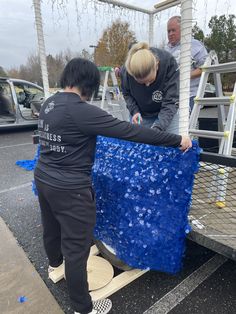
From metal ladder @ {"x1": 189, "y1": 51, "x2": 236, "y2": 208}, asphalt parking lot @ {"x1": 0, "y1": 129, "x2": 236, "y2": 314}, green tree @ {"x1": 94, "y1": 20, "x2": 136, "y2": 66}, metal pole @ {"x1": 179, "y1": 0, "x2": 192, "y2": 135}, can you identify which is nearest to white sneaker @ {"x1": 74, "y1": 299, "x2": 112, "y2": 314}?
asphalt parking lot @ {"x1": 0, "y1": 129, "x2": 236, "y2": 314}

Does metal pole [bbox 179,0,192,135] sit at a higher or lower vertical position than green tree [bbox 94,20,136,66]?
lower

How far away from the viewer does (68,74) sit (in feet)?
5.29

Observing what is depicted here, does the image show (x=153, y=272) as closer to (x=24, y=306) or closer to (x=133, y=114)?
(x=24, y=306)

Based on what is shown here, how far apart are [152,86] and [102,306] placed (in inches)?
69.5

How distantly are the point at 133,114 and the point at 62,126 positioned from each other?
128cm

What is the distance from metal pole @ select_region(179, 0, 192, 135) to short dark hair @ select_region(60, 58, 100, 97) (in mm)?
606

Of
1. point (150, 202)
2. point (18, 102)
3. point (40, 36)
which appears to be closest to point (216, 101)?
point (150, 202)

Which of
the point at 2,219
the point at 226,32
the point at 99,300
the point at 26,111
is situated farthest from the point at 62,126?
the point at 226,32

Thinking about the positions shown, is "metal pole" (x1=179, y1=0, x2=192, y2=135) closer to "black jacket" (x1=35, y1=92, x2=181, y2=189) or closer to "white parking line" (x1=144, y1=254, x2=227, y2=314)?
"black jacket" (x1=35, y1=92, x2=181, y2=189)

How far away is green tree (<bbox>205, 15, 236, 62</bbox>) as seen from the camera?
78.6ft

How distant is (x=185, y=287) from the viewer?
2104 mm

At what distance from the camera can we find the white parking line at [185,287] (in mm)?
1923

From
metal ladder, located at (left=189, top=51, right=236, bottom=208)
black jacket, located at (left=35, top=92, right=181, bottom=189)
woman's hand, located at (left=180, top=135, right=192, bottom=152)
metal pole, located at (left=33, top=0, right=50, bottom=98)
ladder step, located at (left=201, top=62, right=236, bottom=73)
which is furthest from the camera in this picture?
metal pole, located at (left=33, top=0, right=50, bottom=98)

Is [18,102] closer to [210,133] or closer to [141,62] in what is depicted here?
[141,62]
